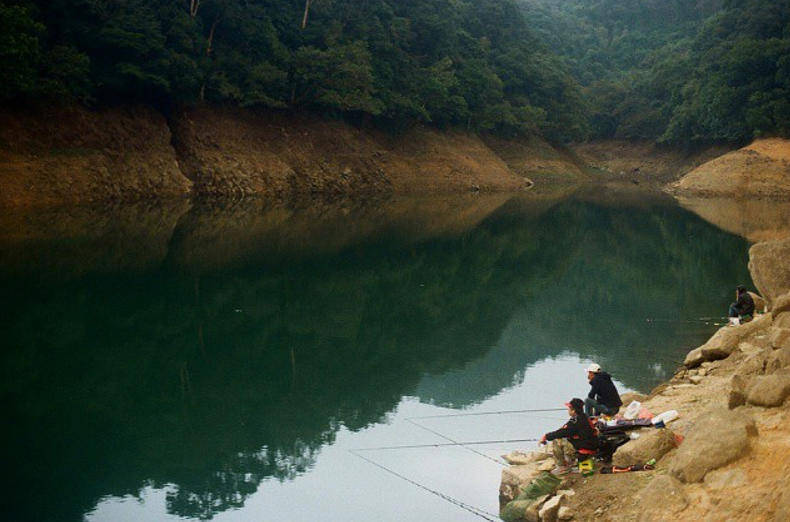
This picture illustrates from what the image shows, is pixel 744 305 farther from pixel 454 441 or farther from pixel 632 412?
pixel 454 441

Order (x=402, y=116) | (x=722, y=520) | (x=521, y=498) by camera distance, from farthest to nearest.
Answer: (x=402, y=116), (x=521, y=498), (x=722, y=520)

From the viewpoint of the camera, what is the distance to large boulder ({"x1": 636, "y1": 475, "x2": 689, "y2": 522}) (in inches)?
323

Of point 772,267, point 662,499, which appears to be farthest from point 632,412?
point 772,267

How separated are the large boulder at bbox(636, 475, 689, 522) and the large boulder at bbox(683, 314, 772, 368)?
7.64m

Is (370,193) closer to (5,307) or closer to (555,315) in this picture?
(555,315)

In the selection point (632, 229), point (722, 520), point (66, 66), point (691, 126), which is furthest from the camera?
point (691, 126)

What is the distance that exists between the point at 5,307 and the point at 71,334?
2.40 meters

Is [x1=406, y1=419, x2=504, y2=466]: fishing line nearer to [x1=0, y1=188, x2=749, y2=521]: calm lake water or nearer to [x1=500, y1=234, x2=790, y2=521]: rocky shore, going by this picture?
[x1=0, y1=188, x2=749, y2=521]: calm lake water

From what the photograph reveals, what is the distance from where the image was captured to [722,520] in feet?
24.7

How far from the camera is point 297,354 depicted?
17859 mm

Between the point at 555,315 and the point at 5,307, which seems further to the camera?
the point at 555,315

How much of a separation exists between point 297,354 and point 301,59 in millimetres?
46200

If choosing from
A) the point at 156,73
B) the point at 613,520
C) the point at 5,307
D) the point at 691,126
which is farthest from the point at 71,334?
the point at 691,126

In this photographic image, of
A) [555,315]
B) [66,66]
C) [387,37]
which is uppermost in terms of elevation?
[387,37]
